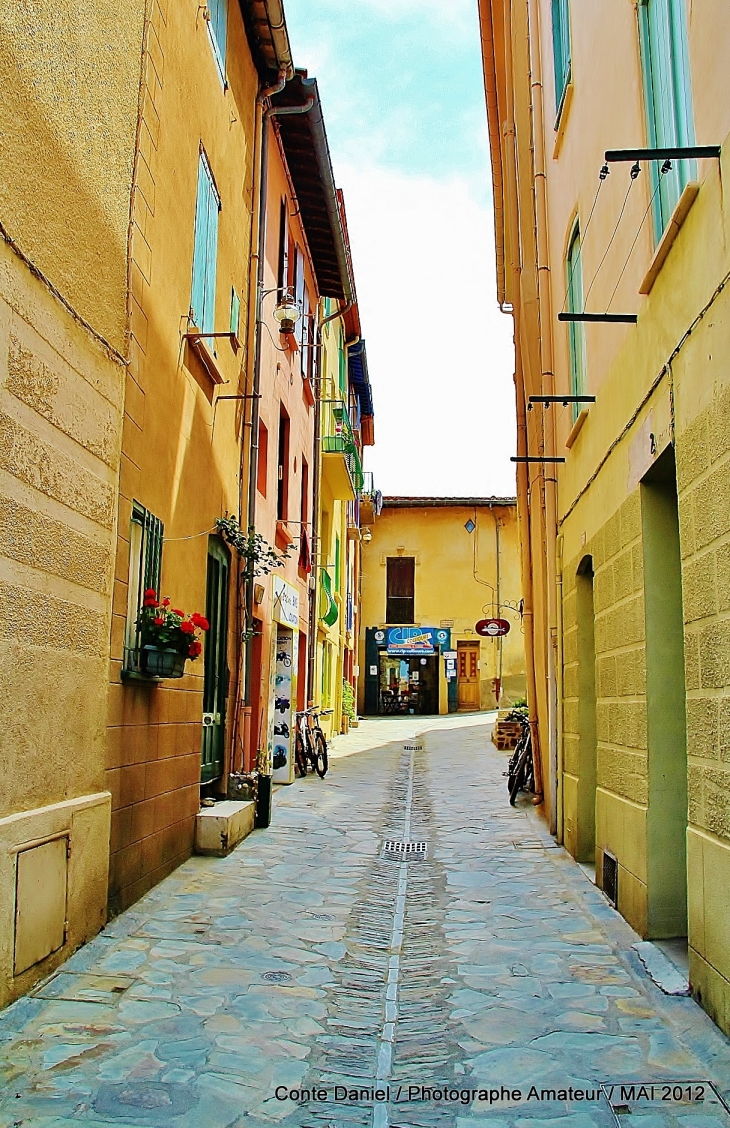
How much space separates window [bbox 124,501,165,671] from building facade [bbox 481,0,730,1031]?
10.3ft

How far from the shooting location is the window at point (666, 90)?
503 cm

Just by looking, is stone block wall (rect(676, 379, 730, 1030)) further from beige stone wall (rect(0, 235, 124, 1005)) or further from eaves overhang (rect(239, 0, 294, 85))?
eaves overhang (rect(239, 0, 294, 85))

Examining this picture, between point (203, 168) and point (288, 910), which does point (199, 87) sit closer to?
point (203, 168)

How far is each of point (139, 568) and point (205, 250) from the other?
11.2 feet

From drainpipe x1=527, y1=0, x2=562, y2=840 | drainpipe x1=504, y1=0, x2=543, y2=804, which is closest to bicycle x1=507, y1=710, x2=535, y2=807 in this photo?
drainpipe x1=504, y1=0, x2=543, y2=804

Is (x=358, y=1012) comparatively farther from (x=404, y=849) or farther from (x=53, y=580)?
(x=404, y=849)

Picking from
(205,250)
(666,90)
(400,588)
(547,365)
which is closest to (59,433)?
(666,90)

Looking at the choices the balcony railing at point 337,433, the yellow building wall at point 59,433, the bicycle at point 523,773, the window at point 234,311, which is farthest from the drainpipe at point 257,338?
the balcony railing at point 337,433

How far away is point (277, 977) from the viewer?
16.5 ft

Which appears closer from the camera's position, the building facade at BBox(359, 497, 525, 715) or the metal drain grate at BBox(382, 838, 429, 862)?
the metal drain grate at BBox(382, 838, 429, 862)

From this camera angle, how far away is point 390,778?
48.7 ft

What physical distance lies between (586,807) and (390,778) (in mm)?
6935

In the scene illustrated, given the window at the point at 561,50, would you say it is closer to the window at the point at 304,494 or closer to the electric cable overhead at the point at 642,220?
the electric cable overhead at the point at 642,220

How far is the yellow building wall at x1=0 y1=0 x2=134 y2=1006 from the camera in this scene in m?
4.41
